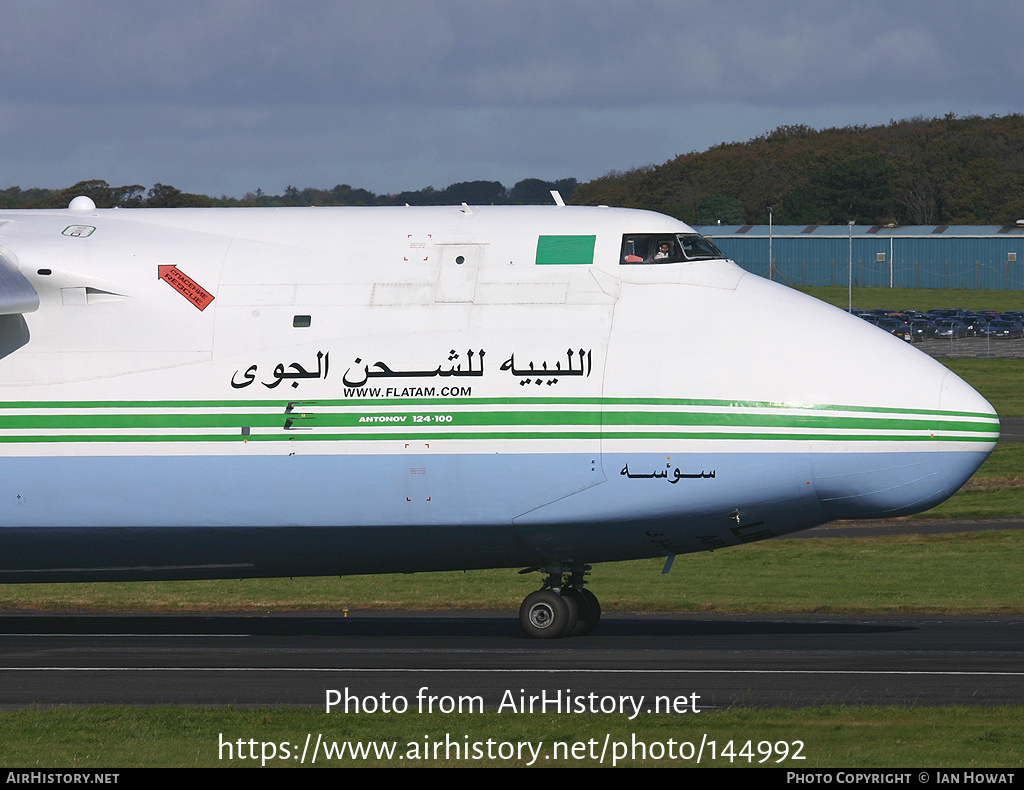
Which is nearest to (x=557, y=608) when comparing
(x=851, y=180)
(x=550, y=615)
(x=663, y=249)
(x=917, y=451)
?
(x=550, y=615)

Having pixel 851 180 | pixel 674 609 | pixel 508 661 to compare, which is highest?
pixel 851 180

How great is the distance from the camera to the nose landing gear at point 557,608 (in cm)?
1941

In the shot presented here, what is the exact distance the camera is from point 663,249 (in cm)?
1861

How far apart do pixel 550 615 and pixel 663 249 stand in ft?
17.3

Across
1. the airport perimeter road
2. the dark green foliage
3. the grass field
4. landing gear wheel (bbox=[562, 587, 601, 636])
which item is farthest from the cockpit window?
the dark green foliage

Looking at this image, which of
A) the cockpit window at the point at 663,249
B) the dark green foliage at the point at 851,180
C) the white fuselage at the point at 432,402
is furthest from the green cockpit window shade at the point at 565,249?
the dark green foliage at the point at 851,180

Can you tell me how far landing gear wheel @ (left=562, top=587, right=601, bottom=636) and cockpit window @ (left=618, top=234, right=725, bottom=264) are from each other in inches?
186

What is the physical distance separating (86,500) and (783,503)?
29.8 feet

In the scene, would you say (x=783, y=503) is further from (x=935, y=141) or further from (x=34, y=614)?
(x=935, y=141)

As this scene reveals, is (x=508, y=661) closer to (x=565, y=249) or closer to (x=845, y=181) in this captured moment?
(x=565, y=249)

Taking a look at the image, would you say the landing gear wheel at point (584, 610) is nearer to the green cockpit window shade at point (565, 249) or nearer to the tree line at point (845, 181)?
the green cockpit window shade at point (565, 249)

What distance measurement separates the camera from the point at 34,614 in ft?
81.4

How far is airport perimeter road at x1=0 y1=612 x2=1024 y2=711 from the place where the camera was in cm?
1537

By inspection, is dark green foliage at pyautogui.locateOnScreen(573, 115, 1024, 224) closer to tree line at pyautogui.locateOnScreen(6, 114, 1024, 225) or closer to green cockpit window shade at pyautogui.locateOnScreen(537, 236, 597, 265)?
tree line at pyautogui.locateOnScreen(6, 114, 1024, 225)
